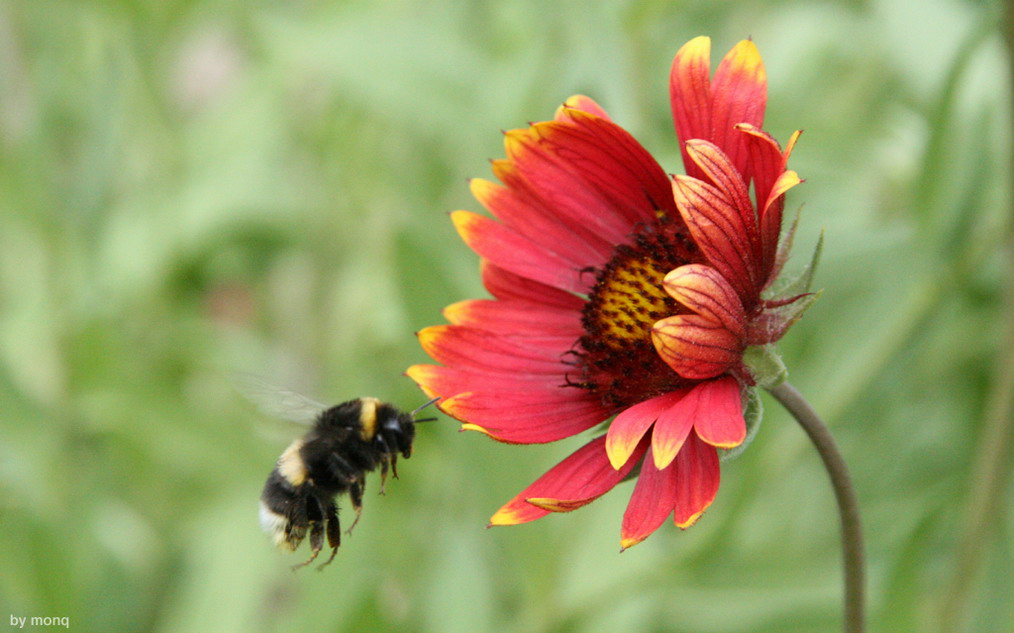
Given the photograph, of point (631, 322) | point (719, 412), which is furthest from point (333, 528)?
point (719, 412)

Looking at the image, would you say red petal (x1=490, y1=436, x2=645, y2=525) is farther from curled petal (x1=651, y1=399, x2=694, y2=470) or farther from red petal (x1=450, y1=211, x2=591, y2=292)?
red petal (x1=450, y1=211, x2=591, y2=292)

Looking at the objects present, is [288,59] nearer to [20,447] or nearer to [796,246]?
[20,447]

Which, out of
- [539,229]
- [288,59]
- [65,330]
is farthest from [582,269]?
[65,330]

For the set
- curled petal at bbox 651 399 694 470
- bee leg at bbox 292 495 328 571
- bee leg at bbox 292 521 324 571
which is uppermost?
bee leg at bbox 292 495 328 571

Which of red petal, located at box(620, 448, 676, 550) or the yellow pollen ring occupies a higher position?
the yellow pollen ring

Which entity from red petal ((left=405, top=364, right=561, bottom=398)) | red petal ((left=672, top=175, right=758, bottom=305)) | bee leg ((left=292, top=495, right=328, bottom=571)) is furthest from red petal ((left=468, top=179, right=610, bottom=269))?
bee leg ((left=292, top=495, right=328, bottom=571))

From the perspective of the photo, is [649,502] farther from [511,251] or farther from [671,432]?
[511,251]

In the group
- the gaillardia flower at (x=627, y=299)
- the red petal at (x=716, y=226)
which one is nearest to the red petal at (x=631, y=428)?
the gaillardia flower at (x=627, y=299)
